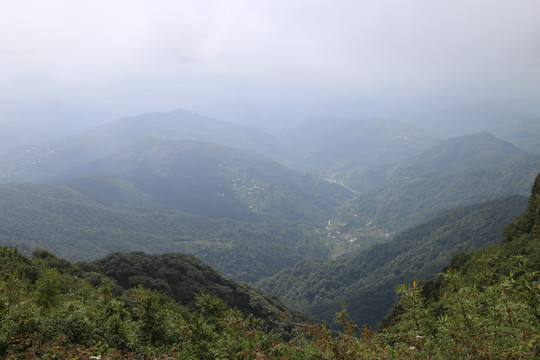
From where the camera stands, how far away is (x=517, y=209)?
125m

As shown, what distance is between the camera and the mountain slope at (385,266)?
350ft

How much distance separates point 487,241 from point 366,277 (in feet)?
168

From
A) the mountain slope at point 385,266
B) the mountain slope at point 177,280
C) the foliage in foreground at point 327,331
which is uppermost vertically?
the foliage in foreground at point 327,331

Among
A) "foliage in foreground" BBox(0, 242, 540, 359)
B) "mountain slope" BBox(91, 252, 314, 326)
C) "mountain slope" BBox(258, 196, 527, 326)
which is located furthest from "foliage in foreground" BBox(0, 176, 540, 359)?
"mountain slope" BBox(258, 196, 527, 326)

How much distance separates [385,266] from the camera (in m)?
139

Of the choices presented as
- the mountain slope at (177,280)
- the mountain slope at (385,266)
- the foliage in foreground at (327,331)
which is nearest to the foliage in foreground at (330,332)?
the foliage in foreground at (327,331)

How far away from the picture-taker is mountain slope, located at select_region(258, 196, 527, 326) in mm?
106812

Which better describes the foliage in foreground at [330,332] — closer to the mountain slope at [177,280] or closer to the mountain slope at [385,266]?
the mountain slope at [177,280]

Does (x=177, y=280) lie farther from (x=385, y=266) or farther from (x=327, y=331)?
(x=385, y=266)

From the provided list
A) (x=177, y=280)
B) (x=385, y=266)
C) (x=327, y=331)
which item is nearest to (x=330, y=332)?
(x=327, y=331)

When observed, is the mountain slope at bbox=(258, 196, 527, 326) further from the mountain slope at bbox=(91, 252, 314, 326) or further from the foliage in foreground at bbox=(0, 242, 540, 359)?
the foliage in foreground at bbox=(0, 242, 540, 359)

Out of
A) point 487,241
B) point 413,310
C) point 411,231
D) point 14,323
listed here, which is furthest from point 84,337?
point 411,231

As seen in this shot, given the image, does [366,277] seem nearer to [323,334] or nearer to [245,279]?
[245,279]

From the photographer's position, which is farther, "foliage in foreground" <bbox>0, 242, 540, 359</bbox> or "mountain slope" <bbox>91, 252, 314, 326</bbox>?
"mountain slope" <bbox>91, 252, 314, 326</bbox>
